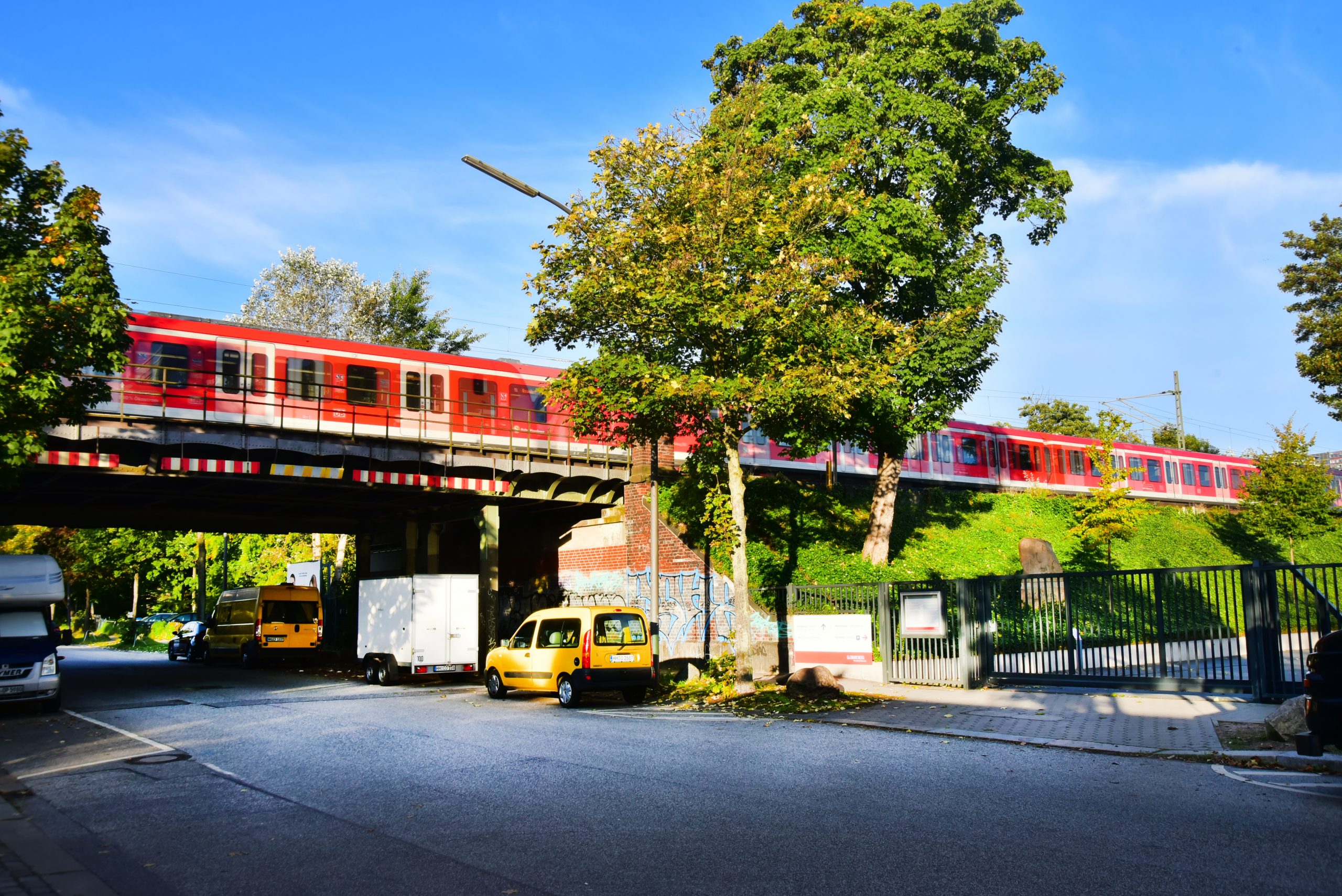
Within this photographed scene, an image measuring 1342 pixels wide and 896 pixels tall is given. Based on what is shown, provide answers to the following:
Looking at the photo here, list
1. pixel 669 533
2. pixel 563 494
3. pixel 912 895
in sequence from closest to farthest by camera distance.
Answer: pixel 912 895
pixel 669 533
pixel 563 494

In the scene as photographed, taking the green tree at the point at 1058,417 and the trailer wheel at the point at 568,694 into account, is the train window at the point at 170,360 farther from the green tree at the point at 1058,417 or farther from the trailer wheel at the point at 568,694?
the green tree at the point at 1058,417

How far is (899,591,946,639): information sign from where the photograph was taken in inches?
685

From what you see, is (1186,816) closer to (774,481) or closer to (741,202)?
(741,202)

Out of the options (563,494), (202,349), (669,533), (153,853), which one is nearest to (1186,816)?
(153,853)

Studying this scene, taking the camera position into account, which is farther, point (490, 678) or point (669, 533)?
point (669, 533)

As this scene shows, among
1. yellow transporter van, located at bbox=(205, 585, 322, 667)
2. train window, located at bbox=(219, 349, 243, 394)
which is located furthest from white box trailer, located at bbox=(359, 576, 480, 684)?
yellow transporter van, located at bbox=(205, 585, 322, 667)

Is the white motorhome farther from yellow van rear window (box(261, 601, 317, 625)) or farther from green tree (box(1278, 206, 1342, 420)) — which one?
green tree (box(1278, 206, 1342, 420))

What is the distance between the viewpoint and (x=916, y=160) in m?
23.9

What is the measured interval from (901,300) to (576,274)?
→ 1038 centimetres

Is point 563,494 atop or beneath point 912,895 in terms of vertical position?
atop

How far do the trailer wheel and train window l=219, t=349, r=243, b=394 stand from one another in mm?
13285

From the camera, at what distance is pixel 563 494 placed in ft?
91.0

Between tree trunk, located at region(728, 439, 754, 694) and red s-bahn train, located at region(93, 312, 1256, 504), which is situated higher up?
red s-bahn train, located at region(93, 312, 1256, 504)

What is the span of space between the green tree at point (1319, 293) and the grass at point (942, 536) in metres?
7.13
